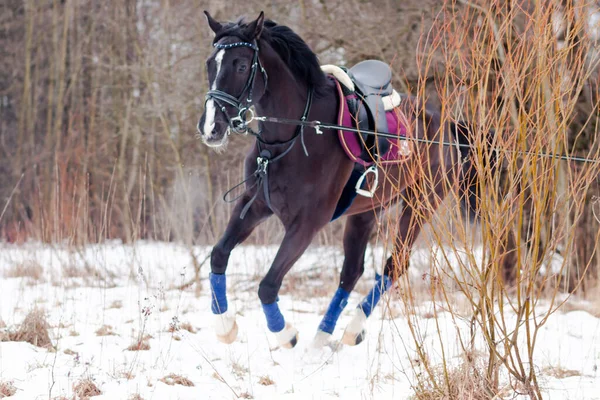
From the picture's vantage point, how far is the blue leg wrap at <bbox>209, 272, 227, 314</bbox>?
12.7 ft

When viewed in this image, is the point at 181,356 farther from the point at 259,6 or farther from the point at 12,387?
the point at 259,6

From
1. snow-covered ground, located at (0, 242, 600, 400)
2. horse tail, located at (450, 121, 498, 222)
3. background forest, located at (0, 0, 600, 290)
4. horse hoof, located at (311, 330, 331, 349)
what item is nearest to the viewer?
horse tail, located at (450, 121, 498, 222)

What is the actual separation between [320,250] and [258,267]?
61.7 inches

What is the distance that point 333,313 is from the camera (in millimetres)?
4500

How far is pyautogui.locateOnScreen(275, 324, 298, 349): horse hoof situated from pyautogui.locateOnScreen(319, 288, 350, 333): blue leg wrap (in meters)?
0.34

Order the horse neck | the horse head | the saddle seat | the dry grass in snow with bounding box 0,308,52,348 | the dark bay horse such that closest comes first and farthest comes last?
the horse head → the dark bay horse → the horse neck → the dry grass in snow with bounding box 0,308,52,348 → the saddle seat

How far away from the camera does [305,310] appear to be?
19.5ft

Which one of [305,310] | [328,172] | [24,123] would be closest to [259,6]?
[305,310]

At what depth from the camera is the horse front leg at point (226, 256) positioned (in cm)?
387

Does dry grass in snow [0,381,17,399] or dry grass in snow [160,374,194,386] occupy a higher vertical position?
dry grass in snow [0,381,17,399]

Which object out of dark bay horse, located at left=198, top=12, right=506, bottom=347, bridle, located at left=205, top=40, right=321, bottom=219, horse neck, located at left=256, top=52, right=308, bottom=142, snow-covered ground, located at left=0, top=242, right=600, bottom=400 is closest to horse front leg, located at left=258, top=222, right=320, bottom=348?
dark bay horse, located at left=198, top=12, right=506, bottom=347

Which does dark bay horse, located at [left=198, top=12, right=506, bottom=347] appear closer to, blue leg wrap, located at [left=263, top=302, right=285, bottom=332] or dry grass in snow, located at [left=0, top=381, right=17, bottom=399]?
blue leg wrap, located at [left=263, top=302, right=285, bottom=332]

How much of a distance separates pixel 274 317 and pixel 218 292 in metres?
0.38

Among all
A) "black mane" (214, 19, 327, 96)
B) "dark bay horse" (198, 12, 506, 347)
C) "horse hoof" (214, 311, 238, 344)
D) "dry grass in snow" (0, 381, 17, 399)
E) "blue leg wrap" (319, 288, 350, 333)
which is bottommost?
"blue leg wrap" (319, 288, 350, 333)
